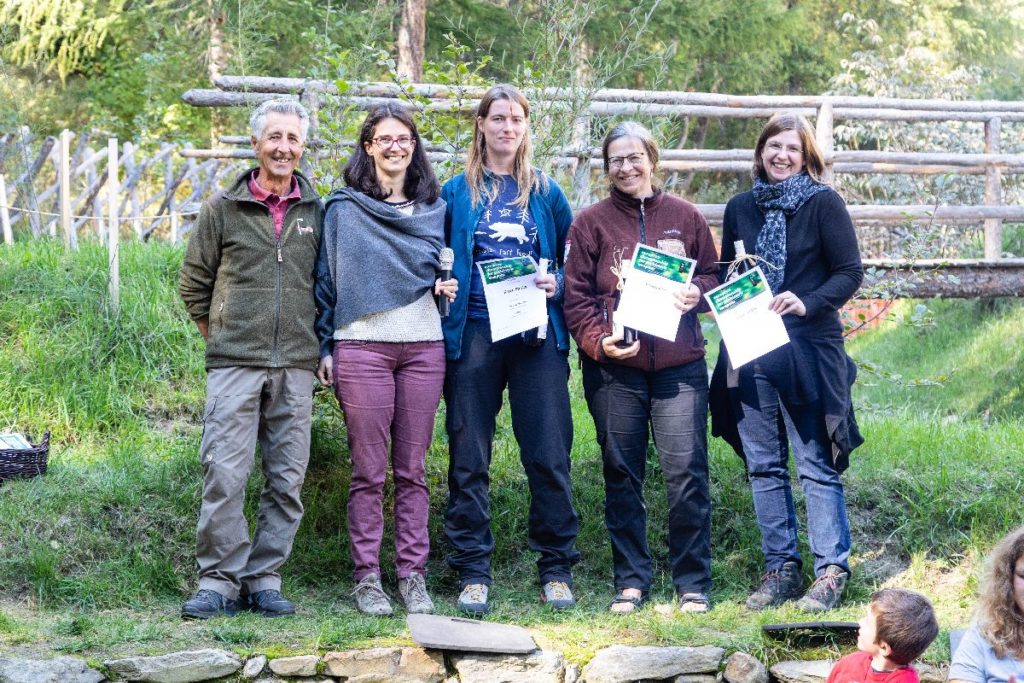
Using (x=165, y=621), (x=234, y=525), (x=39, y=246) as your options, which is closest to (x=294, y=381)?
(x=234, y=525)

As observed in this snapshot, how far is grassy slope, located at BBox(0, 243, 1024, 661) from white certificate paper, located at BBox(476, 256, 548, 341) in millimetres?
1171

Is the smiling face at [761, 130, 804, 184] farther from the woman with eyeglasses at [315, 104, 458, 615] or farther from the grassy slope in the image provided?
the grassy slope

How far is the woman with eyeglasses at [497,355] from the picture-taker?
457 centimetres

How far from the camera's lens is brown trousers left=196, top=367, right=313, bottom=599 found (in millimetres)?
4418

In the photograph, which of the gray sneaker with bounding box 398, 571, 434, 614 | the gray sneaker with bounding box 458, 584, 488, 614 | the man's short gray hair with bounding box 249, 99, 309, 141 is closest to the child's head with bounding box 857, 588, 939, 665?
the gray sneaker with bounding box 458, 584, 488, 614

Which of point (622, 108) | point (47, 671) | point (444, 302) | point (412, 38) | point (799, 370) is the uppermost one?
point (412, 38)

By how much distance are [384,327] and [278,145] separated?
795 mm

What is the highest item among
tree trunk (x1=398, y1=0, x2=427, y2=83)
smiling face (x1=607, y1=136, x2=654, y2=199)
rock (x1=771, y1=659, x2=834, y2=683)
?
tree trunk (x1=398, y1=0, x2=427, y2=83)

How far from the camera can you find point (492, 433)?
4.67m

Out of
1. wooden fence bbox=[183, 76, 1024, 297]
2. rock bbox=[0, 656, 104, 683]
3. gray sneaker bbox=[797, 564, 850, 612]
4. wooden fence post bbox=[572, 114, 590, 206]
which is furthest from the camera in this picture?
wooden fence post bbox=[572, 114, 590, 206]

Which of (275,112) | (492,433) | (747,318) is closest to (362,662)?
(492,433)

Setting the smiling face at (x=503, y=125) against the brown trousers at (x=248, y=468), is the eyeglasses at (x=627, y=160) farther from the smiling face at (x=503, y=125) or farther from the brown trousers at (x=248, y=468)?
the brown trousers at (x=248, y=468)

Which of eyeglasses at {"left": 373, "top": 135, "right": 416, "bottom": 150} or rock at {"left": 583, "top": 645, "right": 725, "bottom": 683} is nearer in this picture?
rock at {"left": 583, "top": 645, "right": 725, "bottom": 683}

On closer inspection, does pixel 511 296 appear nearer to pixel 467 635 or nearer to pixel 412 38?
pixel 467 635
